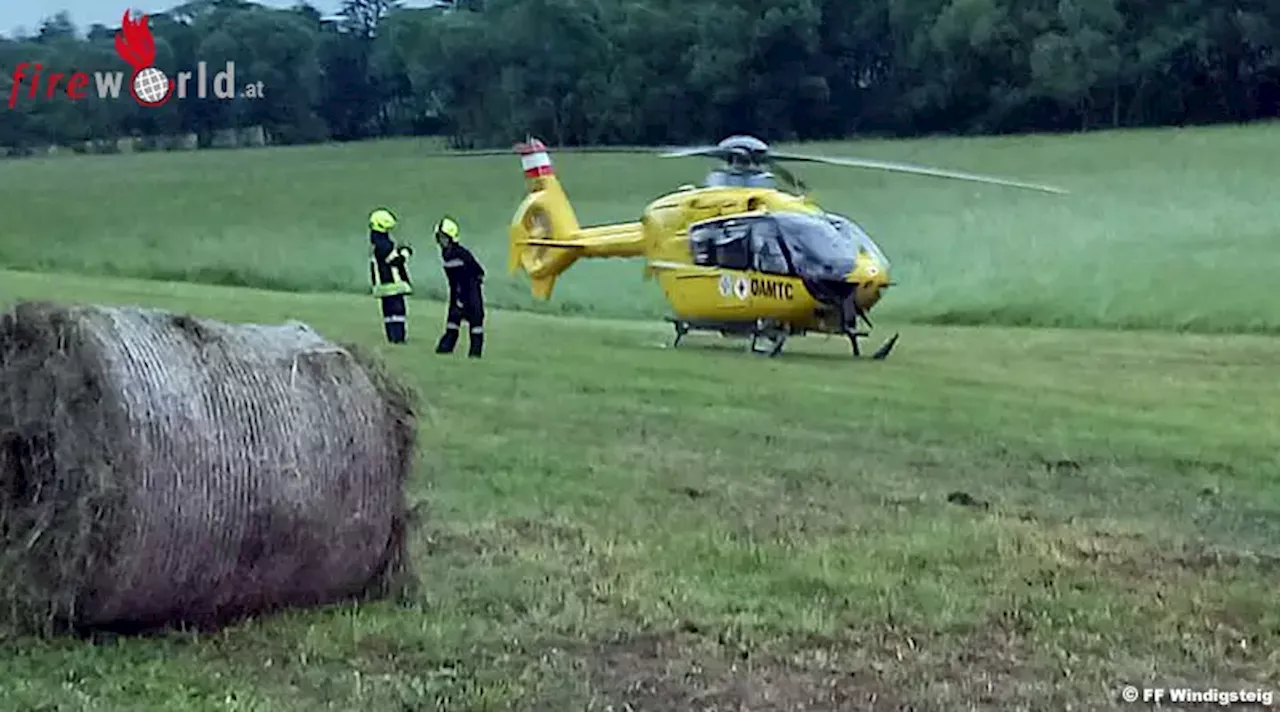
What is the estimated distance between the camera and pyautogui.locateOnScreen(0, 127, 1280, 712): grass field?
5785 mm

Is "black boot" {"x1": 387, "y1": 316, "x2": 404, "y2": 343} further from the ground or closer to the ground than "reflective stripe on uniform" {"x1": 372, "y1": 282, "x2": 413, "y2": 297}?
closer to the ground

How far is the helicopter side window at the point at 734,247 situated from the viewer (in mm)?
18812

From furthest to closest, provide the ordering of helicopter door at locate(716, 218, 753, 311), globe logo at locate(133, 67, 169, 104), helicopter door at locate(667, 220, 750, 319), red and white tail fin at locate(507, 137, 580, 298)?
globe logo at locate(133, 67, 169, 104), red and white tail fin at locate(507, 137, 580, 298), helicopter door at locate(667, 220, 750, 319), helicopter door at locate(716, 218, 753, 311)

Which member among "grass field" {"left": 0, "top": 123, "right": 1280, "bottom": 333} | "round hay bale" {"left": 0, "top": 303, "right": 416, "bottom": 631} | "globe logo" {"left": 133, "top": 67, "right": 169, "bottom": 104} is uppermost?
"globe logo" {"left": 133, "top": 67, "right": 169, "bottom": 104}

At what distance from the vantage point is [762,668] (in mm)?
5926

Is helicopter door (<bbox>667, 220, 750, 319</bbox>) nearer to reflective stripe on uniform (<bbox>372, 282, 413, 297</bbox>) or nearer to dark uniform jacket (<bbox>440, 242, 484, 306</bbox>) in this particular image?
dark uniform jacket (<bbox>440, 242, 484, 306</bbox>)

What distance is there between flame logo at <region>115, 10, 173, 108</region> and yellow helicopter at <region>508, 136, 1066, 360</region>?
16.5m

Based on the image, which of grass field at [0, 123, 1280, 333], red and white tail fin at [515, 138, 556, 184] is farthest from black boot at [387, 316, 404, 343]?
grass field at [0, 123, 1280, 333]

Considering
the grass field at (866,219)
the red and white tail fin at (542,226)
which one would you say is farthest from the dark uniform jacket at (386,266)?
the grass field at (866,219)

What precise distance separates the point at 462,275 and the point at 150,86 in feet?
77.4

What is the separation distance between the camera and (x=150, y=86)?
38.1 metres

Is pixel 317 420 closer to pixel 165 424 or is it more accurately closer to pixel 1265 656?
pixel 165 424

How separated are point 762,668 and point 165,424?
1.96 m

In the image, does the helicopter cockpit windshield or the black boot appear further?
the helicopter cockpit windshield
